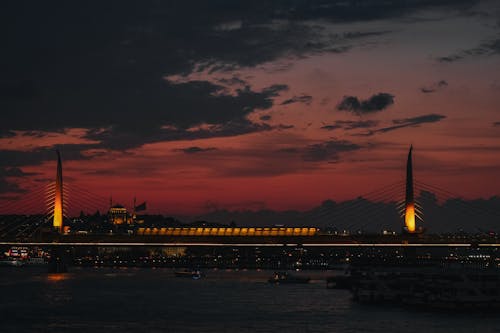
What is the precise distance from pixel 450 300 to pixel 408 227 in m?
56.4

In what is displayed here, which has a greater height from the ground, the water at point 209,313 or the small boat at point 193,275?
the small boat at point 193,275

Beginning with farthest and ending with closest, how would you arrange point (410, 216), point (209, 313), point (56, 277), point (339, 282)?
point (56, 277), point (410, 216), point (339, 282), point (209, 313)

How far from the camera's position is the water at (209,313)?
60.4m

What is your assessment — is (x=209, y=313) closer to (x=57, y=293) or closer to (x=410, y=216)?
(x=57, y=293)

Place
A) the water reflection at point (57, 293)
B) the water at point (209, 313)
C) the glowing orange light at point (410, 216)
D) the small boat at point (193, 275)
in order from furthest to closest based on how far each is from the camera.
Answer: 1. the small boat at point (193, 275)
2. the glowing orange light at point (410, 216)
3. the water reflection at point (57, 293)
4. the water at point (209, 313)

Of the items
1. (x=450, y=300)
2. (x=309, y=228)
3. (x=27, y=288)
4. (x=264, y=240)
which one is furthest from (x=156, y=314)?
(x=309, y=228)

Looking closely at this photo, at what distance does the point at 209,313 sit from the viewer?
70.8 meters

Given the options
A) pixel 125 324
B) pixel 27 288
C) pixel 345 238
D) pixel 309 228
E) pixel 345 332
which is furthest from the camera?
pixel 309 228

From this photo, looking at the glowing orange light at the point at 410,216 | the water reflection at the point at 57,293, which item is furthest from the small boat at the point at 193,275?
the glowing orange light at the point at 410,216

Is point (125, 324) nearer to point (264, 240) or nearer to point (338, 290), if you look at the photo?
point (338, 290)

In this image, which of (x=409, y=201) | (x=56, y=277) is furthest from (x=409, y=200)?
(x=56, y=277)

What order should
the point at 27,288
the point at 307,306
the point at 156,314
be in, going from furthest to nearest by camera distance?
the point at 27,288 < the point at 307,306 < the point at 156,314

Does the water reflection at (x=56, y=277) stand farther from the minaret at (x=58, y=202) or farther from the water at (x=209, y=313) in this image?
the water at (x=209, y=313)

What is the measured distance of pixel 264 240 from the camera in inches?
4978
